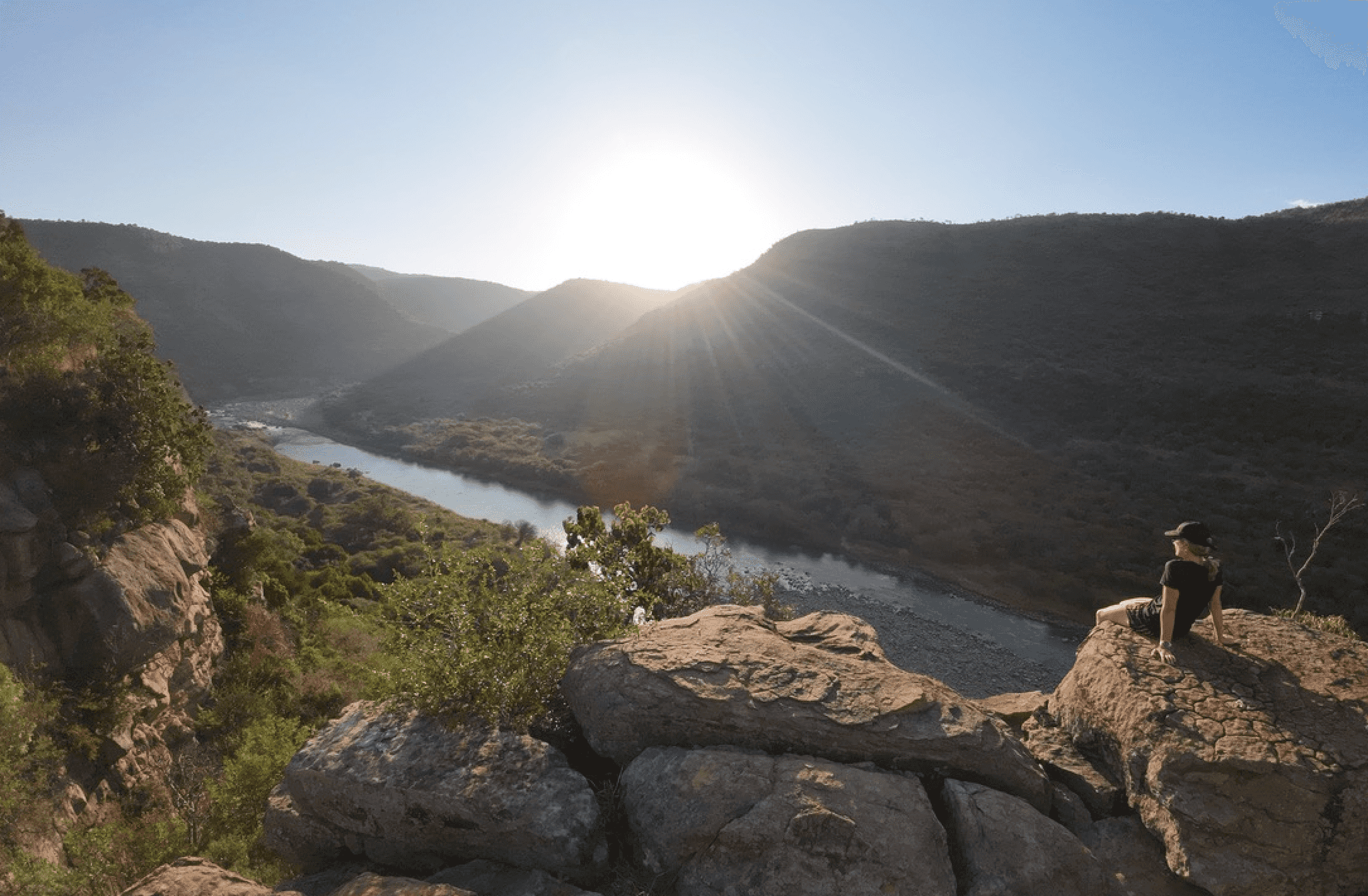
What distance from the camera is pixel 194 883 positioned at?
17.4ft

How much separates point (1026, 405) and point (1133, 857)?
60876 millimetres

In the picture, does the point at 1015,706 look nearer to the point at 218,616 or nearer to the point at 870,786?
the point at 870,786

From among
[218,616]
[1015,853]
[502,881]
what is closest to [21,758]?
[502,881]

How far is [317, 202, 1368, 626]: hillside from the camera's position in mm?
38688

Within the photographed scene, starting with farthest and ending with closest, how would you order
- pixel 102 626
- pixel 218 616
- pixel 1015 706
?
pixel 218 616 < pixel 102 626 < pixel 1015 706

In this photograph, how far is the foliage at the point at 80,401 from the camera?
10.1 meters

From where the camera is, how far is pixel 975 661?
2753 cm

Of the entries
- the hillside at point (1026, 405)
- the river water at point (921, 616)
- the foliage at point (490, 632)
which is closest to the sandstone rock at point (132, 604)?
the foliage at point (490, 632)

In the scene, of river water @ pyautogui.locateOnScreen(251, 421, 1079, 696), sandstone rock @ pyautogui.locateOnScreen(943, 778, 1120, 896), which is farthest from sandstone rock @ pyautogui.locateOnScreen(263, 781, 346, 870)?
river water @ pyautogui.locateOnScreen(251, 421, 1079, 696)

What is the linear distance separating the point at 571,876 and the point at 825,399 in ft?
226

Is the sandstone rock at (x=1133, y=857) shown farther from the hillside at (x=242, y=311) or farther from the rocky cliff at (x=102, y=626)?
the hillside at (x=242, y=311)

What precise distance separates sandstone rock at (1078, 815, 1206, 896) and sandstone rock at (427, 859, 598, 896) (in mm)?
4728

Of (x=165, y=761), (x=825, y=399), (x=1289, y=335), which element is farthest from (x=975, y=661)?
A: (x=1289, y=335)

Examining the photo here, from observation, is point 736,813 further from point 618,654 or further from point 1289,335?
point 1289,335
